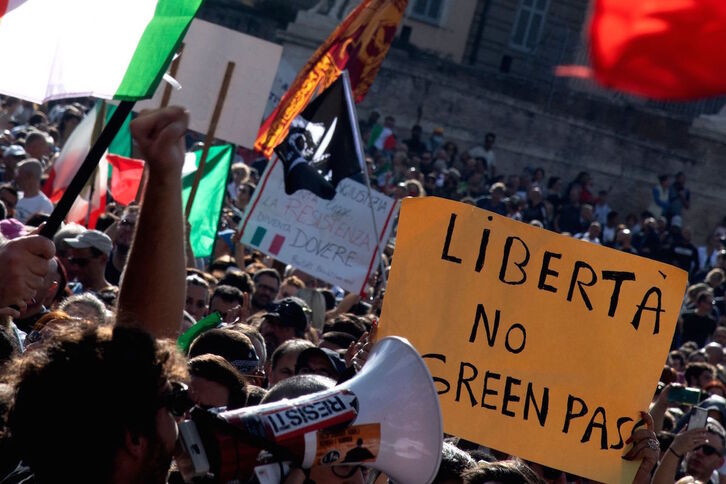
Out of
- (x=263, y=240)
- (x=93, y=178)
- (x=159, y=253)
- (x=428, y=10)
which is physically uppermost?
(x=428, y=10)

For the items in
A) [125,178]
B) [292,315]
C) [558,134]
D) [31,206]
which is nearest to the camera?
[292,315]

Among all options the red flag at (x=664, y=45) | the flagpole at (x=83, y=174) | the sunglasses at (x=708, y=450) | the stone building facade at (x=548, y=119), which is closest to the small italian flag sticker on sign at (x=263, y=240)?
the sunglasses at (x=708, y=450)

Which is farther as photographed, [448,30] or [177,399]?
[448,30]

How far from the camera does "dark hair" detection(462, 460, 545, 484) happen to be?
370 centimetres

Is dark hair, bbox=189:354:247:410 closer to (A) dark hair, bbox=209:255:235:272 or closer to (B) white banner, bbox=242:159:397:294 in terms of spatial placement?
(B) white banner, bbox=242:159:397:294

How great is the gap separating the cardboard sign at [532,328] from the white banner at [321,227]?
371 centimetres

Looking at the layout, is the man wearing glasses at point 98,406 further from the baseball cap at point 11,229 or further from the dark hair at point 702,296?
the dark hair at point 702,296

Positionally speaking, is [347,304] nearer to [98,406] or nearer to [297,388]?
[297,388]

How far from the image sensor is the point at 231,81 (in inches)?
366

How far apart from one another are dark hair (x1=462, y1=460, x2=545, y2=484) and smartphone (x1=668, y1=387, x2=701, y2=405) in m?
1.62

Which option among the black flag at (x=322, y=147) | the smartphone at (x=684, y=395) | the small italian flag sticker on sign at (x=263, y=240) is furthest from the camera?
the small italian flag sticker on sign at (x=263, y=240)

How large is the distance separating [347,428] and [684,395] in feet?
9.48

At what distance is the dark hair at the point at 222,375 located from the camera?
4098mm

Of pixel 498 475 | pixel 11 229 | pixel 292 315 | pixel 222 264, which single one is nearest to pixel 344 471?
pixel 498 475
